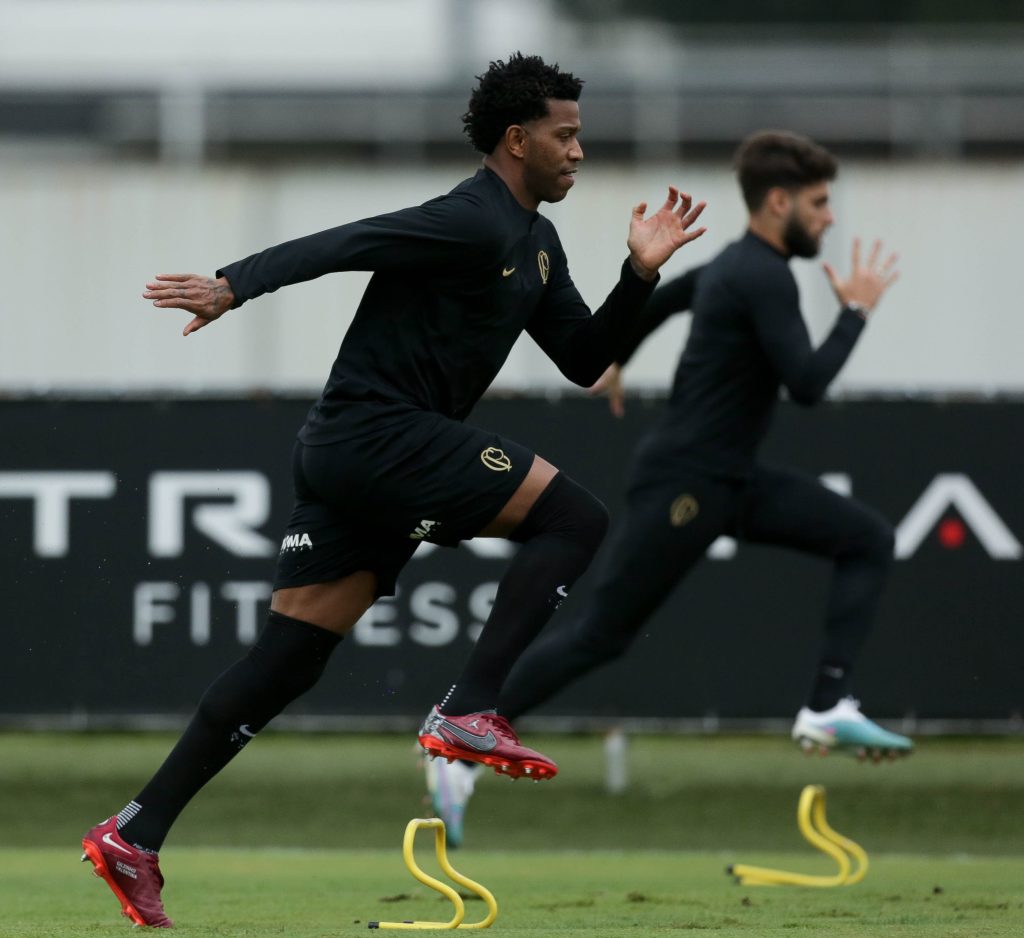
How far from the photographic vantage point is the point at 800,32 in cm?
4084

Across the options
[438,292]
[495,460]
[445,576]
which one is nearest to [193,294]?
[438,292]

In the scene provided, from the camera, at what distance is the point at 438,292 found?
18.4ft

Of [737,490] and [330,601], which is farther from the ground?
[330,601]

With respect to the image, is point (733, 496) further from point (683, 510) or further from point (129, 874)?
point (129, 874)

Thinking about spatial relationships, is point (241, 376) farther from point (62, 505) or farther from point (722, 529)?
point (722, 529)

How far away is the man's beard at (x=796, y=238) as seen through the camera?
8.06 meters

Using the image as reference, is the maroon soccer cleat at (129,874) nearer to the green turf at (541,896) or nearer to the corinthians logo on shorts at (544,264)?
the green turf at (541,896)

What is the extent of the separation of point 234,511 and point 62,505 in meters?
0.84

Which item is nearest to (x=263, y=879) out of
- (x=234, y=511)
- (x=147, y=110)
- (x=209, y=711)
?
(x=209, y=711)

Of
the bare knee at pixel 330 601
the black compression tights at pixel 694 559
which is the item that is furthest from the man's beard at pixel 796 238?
the bare knee at pixel 330 601

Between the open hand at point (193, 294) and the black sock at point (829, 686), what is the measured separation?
3.36m

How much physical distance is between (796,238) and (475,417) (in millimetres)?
2542

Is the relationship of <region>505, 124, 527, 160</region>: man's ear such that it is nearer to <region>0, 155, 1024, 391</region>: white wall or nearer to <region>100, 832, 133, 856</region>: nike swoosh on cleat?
<region>100, 832, 133, 856</region>: nike swoosh on cleat

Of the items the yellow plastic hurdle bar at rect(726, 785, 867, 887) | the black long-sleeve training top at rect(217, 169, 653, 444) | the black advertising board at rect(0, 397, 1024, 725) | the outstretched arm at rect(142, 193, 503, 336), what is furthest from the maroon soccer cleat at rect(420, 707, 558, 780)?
the black advertising board at rect(0, 397, 1024, 725)
